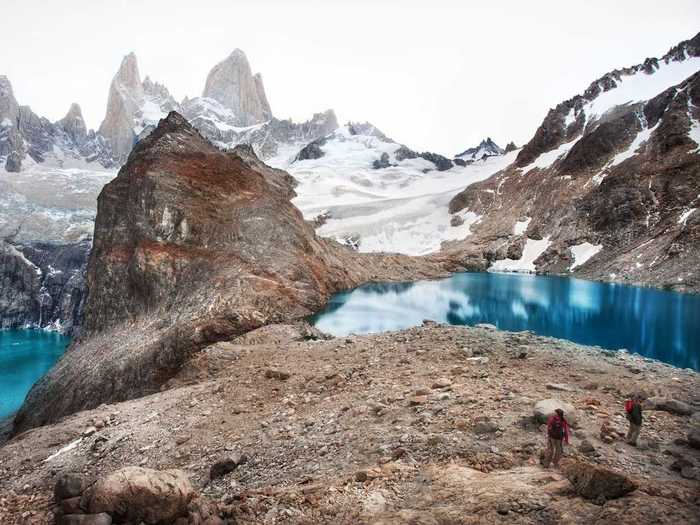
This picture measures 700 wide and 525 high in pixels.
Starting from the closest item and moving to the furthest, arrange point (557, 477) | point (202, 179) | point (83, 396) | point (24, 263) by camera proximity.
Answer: point (557, 477), point (83, 396), point (202, 179), point (24, 263)

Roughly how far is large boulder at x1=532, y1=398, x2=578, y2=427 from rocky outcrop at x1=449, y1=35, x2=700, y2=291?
57503 mm

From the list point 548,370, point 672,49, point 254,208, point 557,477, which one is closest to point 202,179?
point 254,208

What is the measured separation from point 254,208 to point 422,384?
36376 mm

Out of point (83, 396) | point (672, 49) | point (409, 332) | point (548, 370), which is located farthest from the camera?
point (672, 49)

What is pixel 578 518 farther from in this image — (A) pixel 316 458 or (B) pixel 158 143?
(B) pixel 158 143

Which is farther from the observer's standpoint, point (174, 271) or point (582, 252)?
point (582, 252)

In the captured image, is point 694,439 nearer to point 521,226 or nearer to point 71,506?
point 71,506

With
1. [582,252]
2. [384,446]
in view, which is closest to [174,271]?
[384,446]

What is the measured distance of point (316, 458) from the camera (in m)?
12.2

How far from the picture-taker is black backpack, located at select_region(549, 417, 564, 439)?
9805 mm

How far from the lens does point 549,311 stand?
49844mm

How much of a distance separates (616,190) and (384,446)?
9203 cm

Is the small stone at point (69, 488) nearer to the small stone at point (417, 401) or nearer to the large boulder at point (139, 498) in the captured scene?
the large boulder at point (139, 498)

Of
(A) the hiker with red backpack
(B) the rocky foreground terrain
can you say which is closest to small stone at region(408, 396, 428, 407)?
(B) the rocky foreground terrain
